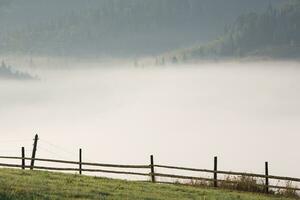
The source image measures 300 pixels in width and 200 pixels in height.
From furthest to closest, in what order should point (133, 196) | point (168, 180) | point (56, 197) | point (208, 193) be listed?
point (168, 180)
point (208, 193)
point (133, 196)
point (56, 197)

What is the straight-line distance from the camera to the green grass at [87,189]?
122 feet

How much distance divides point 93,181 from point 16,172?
187 inches

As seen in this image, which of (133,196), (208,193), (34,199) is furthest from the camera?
(208,193)

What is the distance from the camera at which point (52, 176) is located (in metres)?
47.0

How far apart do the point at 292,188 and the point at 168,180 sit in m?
8.66

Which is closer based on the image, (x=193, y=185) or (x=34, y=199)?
(x=34, y=199)

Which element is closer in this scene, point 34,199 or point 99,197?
point 34,199

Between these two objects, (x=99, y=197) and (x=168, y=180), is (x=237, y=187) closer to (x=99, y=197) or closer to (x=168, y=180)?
(x=168, y=180)

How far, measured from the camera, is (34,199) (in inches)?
1310

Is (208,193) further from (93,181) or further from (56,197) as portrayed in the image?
(56,197)

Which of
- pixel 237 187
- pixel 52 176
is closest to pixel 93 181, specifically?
pixel 52 176

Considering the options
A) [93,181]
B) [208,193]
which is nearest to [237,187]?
[208,193]

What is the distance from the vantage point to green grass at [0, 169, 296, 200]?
3712cm

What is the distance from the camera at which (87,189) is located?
41125 mm
